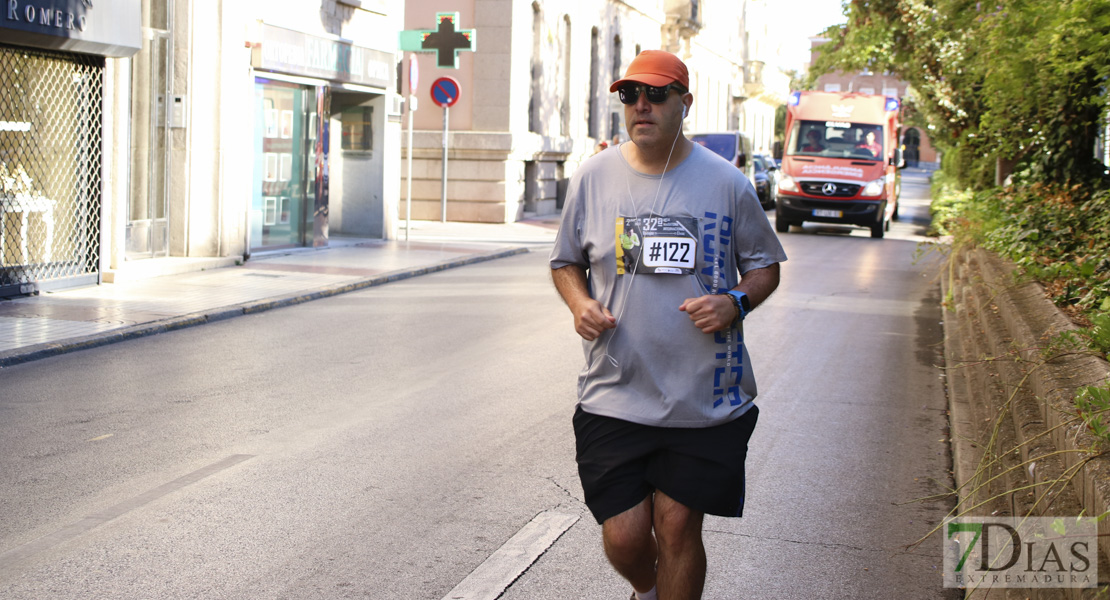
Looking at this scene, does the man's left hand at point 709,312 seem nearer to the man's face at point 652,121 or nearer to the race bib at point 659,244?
the race bib at point 659,244

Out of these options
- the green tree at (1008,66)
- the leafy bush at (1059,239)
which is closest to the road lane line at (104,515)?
the leafy bush at (1059,239)

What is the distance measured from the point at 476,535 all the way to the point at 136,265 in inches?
440

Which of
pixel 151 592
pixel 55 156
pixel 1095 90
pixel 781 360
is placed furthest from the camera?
Answer: pixel 55 156

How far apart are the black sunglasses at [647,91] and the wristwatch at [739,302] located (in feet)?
1.91

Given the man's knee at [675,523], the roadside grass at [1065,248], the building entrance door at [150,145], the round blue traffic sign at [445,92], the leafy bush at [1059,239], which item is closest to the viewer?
the man's knee at [675,523]

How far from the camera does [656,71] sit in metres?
3.48

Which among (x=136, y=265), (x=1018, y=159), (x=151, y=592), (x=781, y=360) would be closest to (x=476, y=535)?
(x=151, y=592)

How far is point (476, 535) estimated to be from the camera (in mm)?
5035

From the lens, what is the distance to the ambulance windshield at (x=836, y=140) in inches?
1018

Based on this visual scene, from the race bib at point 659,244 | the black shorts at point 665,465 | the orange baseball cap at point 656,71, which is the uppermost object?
the orange baseball cap at point 656,71

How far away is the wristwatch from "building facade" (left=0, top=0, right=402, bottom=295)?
10270 millimetres

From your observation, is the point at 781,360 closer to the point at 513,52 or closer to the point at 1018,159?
the point at 1018,159

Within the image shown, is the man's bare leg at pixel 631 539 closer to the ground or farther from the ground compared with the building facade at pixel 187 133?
closer to the ground

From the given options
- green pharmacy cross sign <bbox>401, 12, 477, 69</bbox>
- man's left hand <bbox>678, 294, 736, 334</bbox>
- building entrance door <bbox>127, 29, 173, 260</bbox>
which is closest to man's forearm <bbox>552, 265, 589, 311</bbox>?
man's left hand <bbox>678, 294, 736, 334</bbox>
